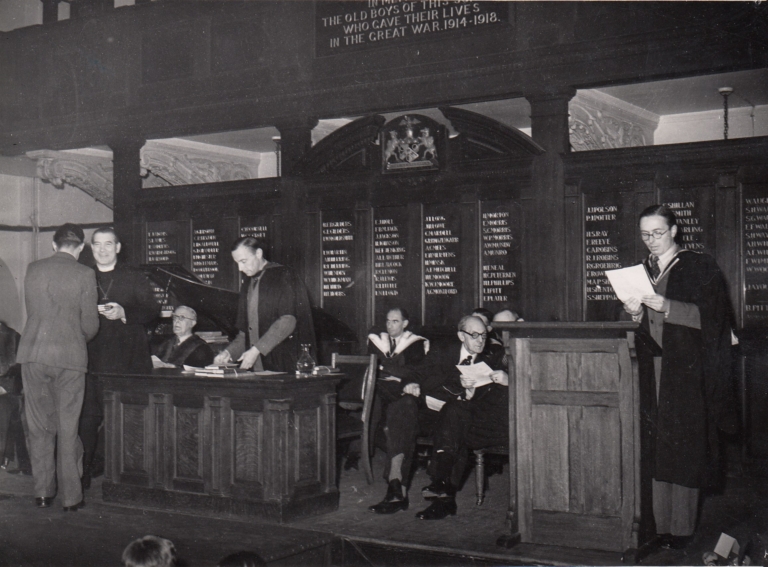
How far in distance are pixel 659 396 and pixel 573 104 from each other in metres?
4.66

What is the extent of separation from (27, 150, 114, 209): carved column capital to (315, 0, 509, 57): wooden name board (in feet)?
13.8

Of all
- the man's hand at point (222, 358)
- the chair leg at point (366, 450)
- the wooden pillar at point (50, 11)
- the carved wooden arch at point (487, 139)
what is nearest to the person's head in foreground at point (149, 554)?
the man's hand at point (222, 358)

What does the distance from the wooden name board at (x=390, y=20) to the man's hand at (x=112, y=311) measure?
3.61 m

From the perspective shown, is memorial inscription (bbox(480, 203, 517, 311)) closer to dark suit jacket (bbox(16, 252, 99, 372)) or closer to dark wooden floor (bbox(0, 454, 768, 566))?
dark wooden floor (bbox(0, 454, 768, 566))

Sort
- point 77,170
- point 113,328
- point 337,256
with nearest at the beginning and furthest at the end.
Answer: point 113,328, point 337,256, point 77,170

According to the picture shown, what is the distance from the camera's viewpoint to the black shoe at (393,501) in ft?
19.1

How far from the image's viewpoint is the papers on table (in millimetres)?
6117

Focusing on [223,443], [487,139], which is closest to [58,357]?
[223,443]

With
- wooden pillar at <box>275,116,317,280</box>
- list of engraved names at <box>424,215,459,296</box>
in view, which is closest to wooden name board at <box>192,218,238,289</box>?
wooden pillar at <box>275,116,317,280</box>

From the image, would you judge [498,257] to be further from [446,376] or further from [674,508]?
[674,508]

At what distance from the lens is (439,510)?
5.66 meters

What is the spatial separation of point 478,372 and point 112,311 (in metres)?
2.66

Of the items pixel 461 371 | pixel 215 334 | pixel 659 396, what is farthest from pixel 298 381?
pixel 215 334

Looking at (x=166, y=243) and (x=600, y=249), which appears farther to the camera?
(x=166, y=243)
